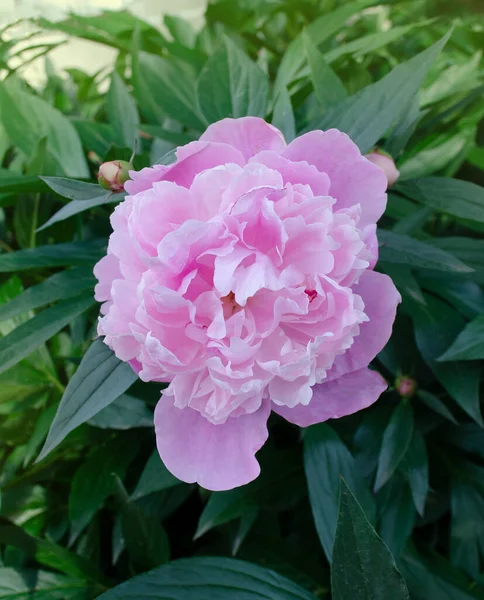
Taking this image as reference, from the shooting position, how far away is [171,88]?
56cm

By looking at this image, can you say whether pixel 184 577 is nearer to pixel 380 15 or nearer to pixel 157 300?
pixel 157 300

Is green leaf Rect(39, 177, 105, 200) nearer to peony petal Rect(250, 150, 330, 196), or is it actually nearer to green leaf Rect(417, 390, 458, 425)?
peony petal Rect(250, 150, 330, 196)

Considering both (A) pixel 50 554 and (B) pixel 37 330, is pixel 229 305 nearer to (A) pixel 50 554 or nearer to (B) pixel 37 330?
(B) pixel 37 330

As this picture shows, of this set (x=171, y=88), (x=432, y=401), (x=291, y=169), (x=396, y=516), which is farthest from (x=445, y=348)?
(x=171, y=88)

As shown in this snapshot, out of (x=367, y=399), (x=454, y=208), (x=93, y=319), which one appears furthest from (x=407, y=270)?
(x=93, y=319)

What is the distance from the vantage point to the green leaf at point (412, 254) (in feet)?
1.31

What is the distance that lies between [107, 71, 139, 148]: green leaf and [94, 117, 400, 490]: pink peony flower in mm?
261

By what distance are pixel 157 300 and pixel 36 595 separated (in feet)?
1.10

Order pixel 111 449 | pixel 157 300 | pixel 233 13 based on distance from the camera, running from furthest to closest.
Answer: pixel 233 13 < pixel 111 449 < pixel 157 300

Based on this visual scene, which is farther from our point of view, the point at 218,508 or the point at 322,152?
the point at 218,508

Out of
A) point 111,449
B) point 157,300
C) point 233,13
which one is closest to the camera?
point 157,300

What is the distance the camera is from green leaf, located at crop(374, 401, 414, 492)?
1.44ft

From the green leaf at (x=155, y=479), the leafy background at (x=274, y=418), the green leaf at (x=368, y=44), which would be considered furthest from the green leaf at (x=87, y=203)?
A: the green leaf at (x=368, y=44)

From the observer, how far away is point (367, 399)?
0.33 metres
